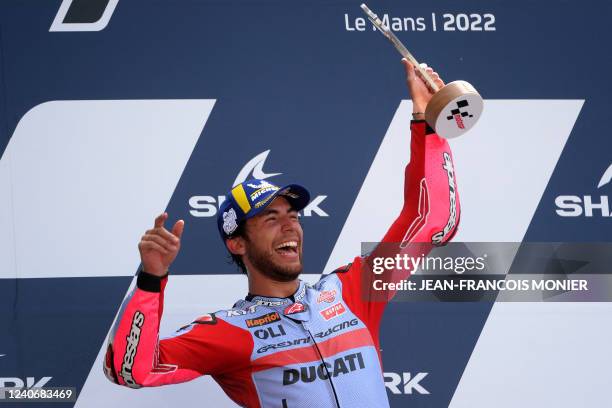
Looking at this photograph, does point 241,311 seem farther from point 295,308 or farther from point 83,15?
point 83,15

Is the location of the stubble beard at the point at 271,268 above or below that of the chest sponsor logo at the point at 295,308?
above

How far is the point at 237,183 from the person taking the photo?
2674 mm

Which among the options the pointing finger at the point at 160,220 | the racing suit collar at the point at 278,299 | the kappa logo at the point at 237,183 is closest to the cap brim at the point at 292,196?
the racing suit collar at the point at 278,299

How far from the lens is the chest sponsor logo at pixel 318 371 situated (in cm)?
214

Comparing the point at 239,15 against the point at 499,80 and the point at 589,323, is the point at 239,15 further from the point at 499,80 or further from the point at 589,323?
the point at 589,323

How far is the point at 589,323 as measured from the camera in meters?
2.66

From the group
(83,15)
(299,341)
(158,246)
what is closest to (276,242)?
(299,341)

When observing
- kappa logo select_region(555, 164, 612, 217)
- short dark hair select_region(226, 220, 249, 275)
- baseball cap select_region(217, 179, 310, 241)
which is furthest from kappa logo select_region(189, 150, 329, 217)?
kappa logo select_region(555, 164, 612, 217)

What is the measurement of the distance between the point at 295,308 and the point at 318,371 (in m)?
0.19

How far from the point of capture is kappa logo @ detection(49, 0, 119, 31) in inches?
105

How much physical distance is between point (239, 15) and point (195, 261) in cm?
79

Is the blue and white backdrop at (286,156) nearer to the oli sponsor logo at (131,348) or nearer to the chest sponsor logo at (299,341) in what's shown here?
the chest sponsor logo at (299,341)

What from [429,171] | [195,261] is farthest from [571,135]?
[195,261]

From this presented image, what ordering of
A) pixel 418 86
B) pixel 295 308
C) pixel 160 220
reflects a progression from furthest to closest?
pixel 295 308, pixel 418 86, pixel 160 220
